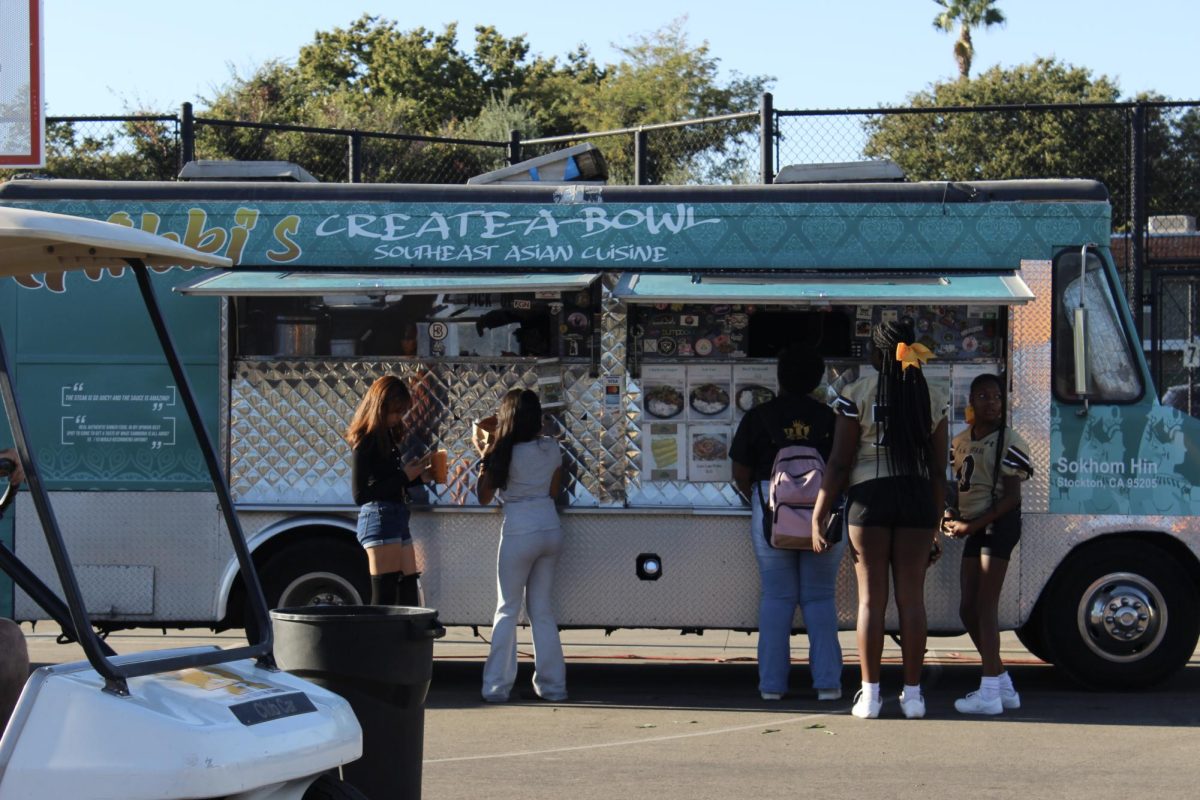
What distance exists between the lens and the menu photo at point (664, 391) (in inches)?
371

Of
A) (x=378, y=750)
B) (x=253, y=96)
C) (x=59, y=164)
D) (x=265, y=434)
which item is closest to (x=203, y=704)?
(x=378, y=750)

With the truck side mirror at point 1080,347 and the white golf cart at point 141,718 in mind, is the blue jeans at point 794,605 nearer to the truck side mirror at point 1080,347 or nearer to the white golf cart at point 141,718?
the truck side mirror at point 1080,347

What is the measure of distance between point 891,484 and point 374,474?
115 inches

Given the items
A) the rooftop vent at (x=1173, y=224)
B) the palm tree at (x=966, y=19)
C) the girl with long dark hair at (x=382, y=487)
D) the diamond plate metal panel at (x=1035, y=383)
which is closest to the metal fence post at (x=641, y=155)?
the diamond plate metal panel at (x=1035, y=383)

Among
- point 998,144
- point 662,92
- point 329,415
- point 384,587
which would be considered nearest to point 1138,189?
point 329,415

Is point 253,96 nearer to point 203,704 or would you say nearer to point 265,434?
point 265,434

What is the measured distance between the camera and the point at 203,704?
420cm

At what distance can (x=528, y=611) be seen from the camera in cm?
902

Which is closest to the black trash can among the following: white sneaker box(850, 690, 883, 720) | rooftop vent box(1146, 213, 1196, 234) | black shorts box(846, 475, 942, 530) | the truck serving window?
black shorts box(846, 475, 942, 530)

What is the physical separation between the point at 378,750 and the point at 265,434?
4027mm

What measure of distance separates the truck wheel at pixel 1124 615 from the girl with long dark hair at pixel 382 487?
3.90 meters

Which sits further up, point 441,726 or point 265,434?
point 265,434

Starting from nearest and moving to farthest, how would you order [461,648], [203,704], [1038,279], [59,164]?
[203,704]
[1038,279]
[461,648]
[59,164]

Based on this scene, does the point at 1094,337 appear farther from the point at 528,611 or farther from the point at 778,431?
the point at 528,611
